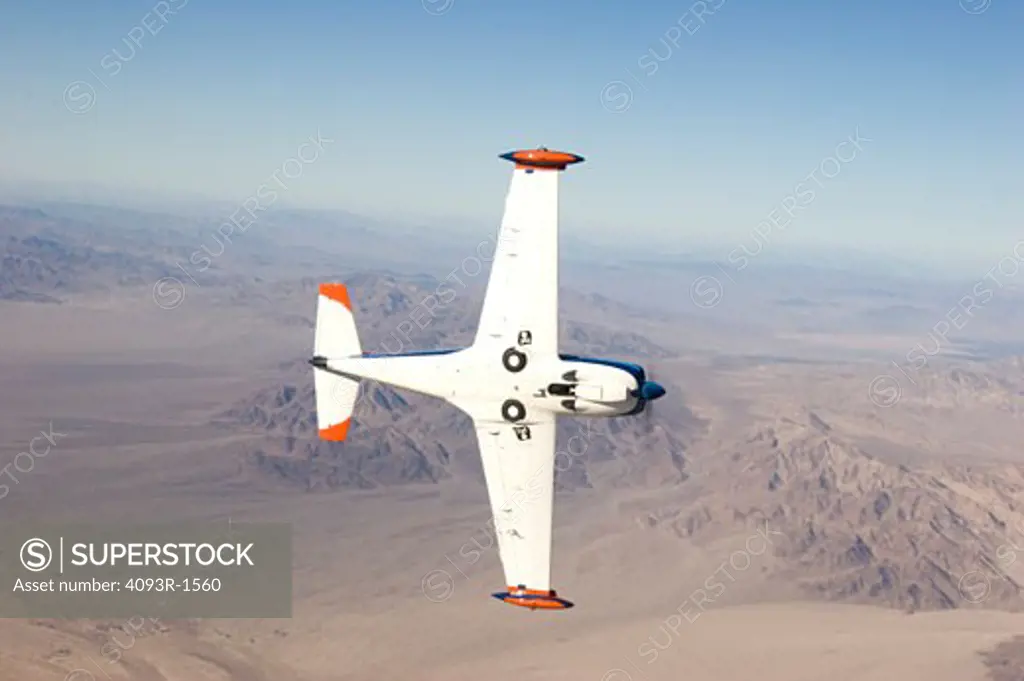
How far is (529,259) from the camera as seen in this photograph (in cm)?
5028

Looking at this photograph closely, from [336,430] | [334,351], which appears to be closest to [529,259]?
[334,351]

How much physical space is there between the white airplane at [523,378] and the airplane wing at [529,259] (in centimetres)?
6

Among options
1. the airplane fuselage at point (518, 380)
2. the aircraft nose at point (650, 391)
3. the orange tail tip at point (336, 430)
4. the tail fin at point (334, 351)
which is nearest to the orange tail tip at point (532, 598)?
the airplane fuselage at point (518, 380)

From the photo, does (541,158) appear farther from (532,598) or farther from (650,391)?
(532,598)

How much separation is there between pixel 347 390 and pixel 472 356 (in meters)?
8.94

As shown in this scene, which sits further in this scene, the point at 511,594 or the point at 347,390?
the point at 347,390

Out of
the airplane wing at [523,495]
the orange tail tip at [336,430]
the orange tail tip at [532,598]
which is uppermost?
the orange tail tip at [336,430]

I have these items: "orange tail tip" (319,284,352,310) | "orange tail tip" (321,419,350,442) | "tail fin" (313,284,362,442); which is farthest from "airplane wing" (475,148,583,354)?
"orange tail tip" (321,419,350,442)

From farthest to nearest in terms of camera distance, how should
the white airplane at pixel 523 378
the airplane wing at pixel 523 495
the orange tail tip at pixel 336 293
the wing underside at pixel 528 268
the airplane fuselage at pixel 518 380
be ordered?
1. the orange tail tip at pixel 336 293
2. the airplane wing at pixel 523 495
3. the wing underside at pixel 528 268
4. the white airplane at pixel 523 378
5. the airplane fuselage at pixel 518 380

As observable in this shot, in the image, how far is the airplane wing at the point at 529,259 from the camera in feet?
163

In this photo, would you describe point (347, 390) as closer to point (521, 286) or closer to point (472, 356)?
point (472, 356)

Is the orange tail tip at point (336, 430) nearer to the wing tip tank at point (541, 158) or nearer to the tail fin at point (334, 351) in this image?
the tail fin at point (334, 351)

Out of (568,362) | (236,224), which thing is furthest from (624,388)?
(236,224)

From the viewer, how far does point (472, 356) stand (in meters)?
50.3
